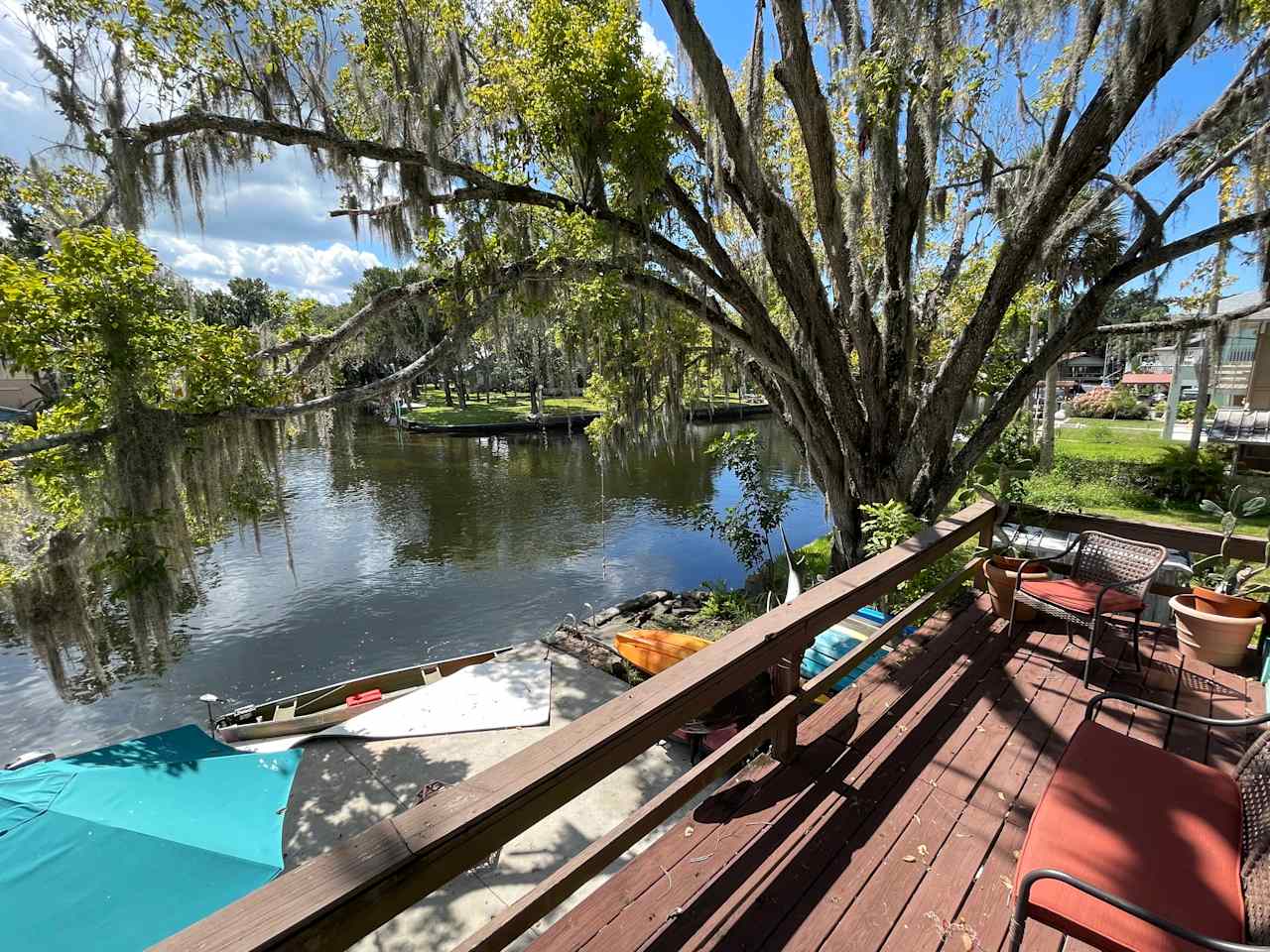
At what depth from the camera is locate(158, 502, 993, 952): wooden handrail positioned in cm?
93

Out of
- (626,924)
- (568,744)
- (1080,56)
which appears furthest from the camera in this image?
(1080,56)

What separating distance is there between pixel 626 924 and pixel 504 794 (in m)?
0.85

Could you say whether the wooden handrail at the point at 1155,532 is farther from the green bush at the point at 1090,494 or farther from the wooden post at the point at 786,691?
the green bush at the point at 1090,494

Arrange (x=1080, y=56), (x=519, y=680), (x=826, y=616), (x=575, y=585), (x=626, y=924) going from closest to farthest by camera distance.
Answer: (x=626, y=924) → (x=826, y=616) → (x=1080, y=56) → (x=519, y=680) → (x=575, y=585)

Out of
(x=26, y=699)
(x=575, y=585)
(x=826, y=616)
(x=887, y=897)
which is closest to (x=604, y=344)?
(x=575, y=585)

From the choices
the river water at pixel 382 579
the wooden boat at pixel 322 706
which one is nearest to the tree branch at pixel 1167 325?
the river water at pixel 382 579

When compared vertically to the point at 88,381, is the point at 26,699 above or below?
below

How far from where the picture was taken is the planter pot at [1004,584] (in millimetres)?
3602

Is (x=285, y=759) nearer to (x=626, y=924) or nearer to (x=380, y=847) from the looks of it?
(x=626, y=924)

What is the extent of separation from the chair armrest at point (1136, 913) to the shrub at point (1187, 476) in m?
13.1

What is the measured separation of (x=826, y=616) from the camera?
231 cm

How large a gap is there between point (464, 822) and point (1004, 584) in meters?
3.67

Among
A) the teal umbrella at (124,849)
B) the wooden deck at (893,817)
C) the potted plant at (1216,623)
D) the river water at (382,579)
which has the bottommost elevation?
the river water at (382,579)

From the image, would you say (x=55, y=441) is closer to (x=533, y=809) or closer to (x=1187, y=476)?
(x=533, y=809)
